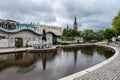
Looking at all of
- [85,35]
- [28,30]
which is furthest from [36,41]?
[85,35]

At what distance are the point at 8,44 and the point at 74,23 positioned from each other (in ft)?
300

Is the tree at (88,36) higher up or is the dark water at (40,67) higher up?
the tree at (88,36)

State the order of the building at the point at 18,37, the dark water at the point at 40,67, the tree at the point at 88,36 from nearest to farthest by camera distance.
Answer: the dark water at the point at 40,67
the building at the point at 18,37
the tree at the point at 88,36

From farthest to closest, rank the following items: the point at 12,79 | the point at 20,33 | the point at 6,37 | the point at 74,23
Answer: the point at 74,23, the point at 20,33, the point at 6,37, the point at 12,79

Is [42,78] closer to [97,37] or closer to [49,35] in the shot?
[49,35]

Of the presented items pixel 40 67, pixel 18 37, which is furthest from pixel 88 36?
pixel 40 67

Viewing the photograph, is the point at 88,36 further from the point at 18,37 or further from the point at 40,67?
the point at 40,67

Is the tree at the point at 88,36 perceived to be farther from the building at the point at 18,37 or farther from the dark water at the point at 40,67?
the dark water at the point at 40,67

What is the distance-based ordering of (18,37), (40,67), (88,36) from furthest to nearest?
(88,36) < (18,37) < (40,67)

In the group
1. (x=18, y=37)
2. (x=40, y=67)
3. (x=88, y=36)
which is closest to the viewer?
(x=40, y=67)

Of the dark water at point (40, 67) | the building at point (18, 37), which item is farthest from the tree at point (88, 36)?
the dark water at point (40, 67)

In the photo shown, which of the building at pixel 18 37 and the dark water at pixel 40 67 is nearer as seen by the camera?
the dark water at pixel 40 67

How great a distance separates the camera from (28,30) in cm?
2277

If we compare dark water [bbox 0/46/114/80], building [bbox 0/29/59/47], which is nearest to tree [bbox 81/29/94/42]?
building [bbox 0/29/59/47]
